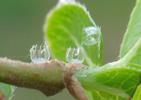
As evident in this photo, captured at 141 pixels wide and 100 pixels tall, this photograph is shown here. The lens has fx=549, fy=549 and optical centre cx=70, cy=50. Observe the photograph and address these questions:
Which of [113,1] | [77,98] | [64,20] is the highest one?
[113,1]

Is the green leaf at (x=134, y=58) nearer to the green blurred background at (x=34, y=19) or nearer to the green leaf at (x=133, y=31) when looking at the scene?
the green leaf at (x=133, y=31)

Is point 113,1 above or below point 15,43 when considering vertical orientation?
above

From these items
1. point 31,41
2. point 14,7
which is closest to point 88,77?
point 31,41

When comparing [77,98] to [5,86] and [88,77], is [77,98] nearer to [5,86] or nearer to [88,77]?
[88,77]

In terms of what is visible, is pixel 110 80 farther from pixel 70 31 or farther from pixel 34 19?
pixel 34 19

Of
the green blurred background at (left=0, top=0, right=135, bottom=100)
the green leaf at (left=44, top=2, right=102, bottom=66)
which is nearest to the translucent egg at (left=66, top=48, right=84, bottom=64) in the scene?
the green leaf at (left=44, top=2, right=102, bottom=66)

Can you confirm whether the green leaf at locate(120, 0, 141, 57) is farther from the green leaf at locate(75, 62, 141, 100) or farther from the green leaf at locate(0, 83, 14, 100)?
the green leaf at locate(0, 83, 14, 100)

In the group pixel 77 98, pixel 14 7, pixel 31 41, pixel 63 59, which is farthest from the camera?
pixel 14 7

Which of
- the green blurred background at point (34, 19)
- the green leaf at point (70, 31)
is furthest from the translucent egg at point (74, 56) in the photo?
the green blurred background at point (34, 19)
